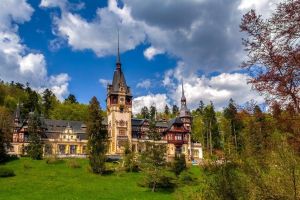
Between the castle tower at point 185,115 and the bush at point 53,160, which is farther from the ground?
the castle tower at point 185,115

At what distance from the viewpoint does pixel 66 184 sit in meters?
46.9

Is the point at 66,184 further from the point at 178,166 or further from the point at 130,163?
the point at 178,166

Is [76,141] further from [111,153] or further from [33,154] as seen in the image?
[33,154]

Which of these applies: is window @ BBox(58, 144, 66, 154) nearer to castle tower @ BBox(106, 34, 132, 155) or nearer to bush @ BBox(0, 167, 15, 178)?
castle tower @ BBox(106, 34, 132, 155)

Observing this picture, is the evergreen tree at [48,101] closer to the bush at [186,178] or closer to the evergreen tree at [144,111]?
the evergreen tree at [144,111]

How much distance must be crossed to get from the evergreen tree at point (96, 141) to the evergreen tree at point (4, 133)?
1488 cm

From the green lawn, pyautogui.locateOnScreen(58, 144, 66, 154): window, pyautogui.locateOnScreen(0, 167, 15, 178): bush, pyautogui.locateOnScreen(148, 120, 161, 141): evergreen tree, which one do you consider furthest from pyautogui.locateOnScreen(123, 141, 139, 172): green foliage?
pyautogui.locateOnScreen(58, 144, 66, 154): window

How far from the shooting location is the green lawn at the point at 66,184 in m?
Result: 41.3

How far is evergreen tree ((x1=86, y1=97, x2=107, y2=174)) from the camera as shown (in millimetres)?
54906

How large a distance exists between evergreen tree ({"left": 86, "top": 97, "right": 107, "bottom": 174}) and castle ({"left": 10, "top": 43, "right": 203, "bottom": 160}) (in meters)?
7.59

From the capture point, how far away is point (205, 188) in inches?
501

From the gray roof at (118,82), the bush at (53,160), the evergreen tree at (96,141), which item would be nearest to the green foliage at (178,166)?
the evergreen tree at (96,141)

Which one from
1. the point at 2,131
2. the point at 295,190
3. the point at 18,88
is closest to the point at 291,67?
the point at 295,190

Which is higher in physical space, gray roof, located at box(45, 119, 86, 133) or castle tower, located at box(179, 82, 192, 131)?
castle tower, located at box(179, 82, 192, 131)
